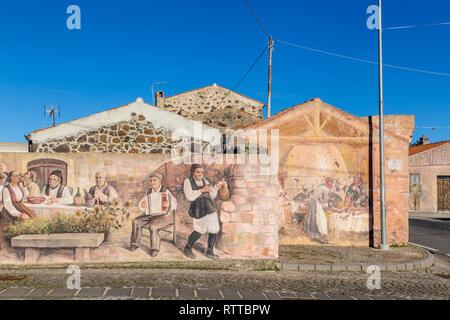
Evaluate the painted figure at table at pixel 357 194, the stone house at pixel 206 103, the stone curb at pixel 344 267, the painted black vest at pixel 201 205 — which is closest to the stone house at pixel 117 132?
the painted black vest at pixel 201 205

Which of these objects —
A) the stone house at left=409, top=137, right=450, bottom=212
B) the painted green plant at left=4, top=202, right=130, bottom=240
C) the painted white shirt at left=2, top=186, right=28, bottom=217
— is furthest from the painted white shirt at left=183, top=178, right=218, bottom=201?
the stone house at left=409, top=137, right=450, bottom=212

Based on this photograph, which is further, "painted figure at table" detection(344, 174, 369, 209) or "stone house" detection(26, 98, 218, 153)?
"stone house" detection(26, 98, 218, 153)

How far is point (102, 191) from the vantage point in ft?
27.3

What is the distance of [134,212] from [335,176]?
594 centimetres

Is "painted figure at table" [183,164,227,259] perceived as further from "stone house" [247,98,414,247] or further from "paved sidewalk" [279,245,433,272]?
"stone house" [247,98,414,247]

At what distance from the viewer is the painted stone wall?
12039 millimetres

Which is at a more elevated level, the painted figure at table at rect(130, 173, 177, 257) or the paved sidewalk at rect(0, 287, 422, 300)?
the painted figure at table at rect(130, 173, 177, 257)

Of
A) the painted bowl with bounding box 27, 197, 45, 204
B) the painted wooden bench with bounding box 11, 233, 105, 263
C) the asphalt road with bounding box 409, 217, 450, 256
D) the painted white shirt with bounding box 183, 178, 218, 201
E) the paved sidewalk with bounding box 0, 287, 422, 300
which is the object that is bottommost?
the asphalt road with bounding box 409, 217, 450, 256

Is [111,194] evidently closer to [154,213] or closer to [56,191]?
[154,213]

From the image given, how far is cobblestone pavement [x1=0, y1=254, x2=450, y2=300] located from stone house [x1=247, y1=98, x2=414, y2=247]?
283 cm

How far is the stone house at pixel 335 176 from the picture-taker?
448 inches

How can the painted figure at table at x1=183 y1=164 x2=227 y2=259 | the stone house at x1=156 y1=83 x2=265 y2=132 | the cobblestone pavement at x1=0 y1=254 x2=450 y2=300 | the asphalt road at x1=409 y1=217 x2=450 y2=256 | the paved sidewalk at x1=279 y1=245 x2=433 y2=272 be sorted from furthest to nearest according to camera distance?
1. the stone house at x1=156 y1=83 x2=265 y2=132
2. the asphalt road at x1=409 y1=217 x2=450 y2=256
3. the paved sidewalk at x1=279 y1=245 x2=433 y2=272
4. the painted figure at table at x1=183 y1=164 x2=227 y2=259
5. the cobblestone pavement at x1=0 y1=254 x2=450 y2=300

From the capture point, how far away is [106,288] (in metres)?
6.51
